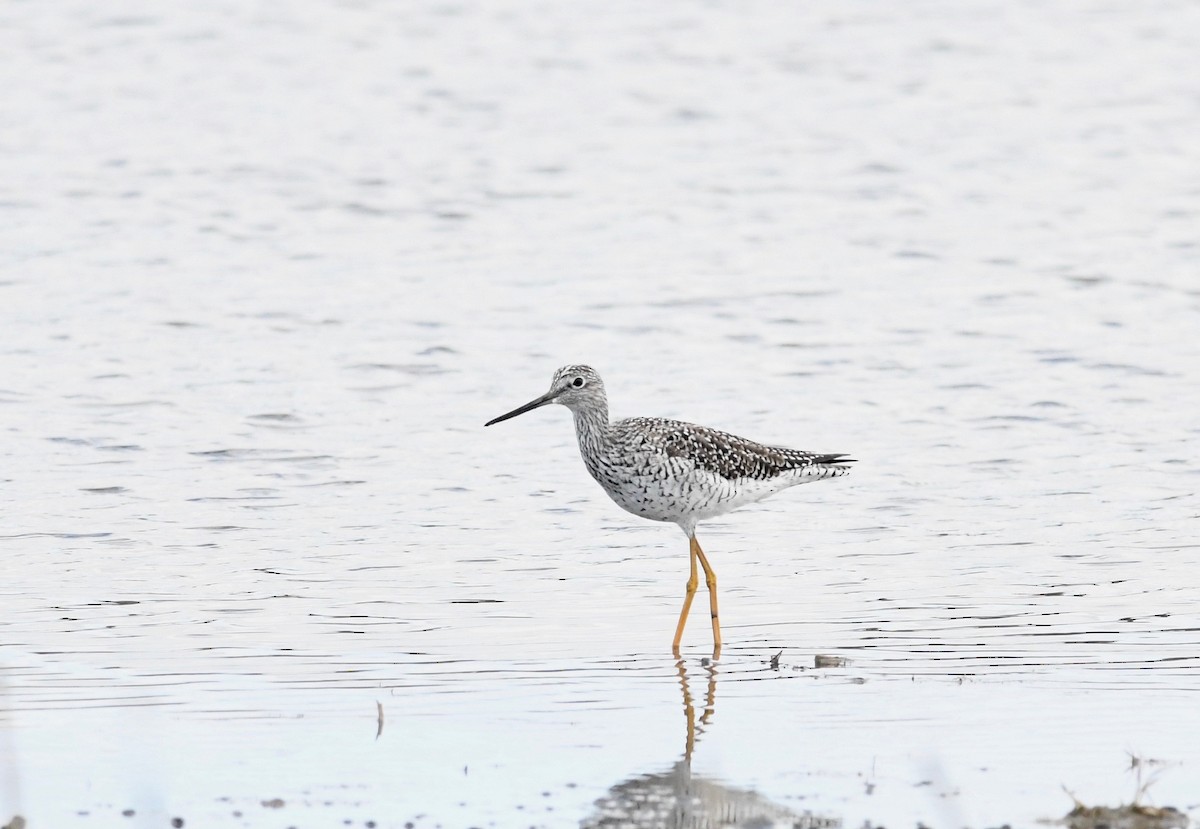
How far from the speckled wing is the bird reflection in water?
3231 millimetres

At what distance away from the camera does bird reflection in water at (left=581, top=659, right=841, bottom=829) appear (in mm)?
6730

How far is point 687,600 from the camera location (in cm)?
1013

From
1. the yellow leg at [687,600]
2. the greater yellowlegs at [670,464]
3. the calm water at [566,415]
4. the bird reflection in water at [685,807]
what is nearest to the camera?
the bird reflection in water at [685,807]

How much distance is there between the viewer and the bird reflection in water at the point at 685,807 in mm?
6730

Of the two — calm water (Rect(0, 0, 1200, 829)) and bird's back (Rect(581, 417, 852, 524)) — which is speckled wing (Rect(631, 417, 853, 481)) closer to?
bird's back (Rect(581, 417, 852, 524))

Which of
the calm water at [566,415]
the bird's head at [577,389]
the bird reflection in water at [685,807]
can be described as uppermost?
the bird's head at [577,389]

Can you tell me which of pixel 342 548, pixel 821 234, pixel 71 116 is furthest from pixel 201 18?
pixel 342 548

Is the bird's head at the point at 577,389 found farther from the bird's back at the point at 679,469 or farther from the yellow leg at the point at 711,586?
the yellow leg at the point at 711,586

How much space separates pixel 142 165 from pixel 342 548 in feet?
40.2

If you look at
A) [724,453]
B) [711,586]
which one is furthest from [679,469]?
[711,586]

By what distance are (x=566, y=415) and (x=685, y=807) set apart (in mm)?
8130

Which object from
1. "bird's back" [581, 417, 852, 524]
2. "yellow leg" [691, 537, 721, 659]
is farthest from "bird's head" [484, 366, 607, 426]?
"yellow leg" [691, 537, 721, 659]

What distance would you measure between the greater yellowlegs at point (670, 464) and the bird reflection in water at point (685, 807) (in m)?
2.88

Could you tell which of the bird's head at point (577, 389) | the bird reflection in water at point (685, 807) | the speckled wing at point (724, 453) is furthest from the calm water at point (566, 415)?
the bird's head at point (577, 389)
